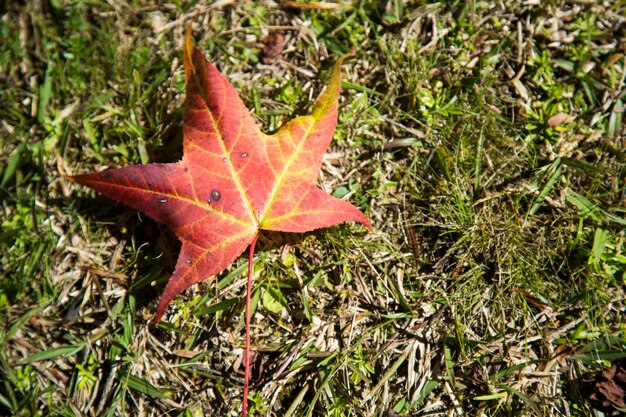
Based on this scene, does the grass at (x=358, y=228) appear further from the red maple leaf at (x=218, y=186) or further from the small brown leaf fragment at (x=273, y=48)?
the red maple leaf at (x=218, y=186)

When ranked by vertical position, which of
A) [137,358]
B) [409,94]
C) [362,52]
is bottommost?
[137,358]

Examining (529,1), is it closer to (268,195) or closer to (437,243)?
(437,243)

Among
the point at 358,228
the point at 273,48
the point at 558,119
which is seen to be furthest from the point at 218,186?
the point at 558,119

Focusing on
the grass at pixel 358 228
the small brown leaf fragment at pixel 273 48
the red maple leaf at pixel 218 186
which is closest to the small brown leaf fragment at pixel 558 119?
the grass at pixel 358 228

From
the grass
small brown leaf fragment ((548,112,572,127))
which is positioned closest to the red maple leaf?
the grass

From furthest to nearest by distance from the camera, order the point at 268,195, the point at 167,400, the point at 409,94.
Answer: the point at 409,94
the point at 167,400
the point at 268,195

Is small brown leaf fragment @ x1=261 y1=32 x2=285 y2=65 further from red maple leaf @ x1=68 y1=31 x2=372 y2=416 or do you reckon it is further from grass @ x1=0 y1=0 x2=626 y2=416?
red maple leaf @ x1=68 y1=31 x2=372 y2=416

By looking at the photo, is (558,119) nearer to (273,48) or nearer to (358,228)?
(358,228)

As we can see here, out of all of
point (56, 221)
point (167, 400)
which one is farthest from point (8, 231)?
point (167, 400)
